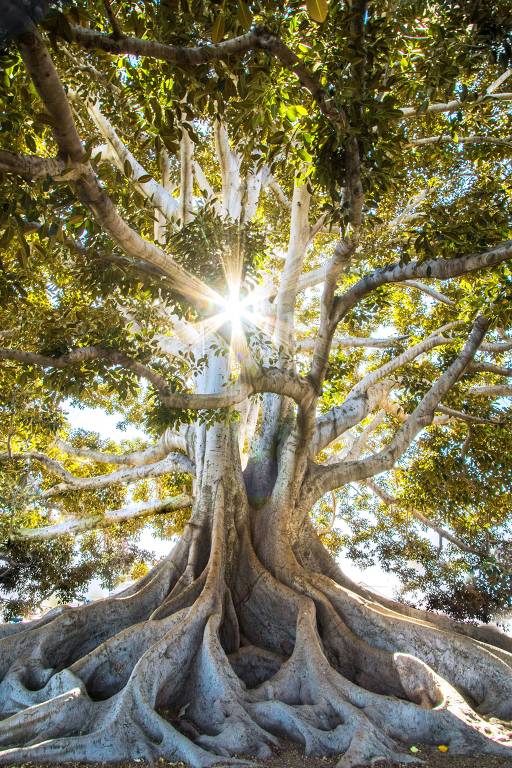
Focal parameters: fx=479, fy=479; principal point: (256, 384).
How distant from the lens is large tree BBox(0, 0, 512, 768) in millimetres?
3027

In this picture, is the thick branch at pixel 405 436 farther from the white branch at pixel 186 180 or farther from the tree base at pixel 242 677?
the white branch at pixel 186 180

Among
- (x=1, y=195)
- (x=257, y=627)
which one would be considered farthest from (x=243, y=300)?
(x=257, y=627)

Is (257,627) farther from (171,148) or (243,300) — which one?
(171,148)

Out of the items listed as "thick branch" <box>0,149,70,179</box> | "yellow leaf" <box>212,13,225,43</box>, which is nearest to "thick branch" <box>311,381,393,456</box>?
"thick branch" <box>0,149,70,179</box>

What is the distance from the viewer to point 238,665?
500cm

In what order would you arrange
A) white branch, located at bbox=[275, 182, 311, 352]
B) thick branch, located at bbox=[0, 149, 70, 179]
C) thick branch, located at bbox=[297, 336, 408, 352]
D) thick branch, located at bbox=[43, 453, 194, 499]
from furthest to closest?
thick branch, located at bbox=[297, 336, 408, 352] → thick branch, located at bbox=[43, 453, 194, 499] → white branch, located at bbox=[275, 182, 311, 352] → thick branch, located at bbox=[0, 149, 70, 179]

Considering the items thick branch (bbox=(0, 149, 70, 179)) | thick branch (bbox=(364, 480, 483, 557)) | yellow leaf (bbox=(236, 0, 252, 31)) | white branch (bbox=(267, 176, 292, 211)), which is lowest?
thick branch (bbox=(364, 480, 483, 557))

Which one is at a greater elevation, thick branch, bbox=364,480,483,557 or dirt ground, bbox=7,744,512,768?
thick branch, bbox=364,480,483,557

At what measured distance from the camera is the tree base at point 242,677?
3619 mm

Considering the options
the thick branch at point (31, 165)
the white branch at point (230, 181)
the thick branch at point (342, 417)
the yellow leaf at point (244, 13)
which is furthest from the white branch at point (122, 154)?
the yellow leaf at point (244, 13)

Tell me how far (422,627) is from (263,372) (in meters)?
3.22

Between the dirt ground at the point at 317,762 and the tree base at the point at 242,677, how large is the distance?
0.23 feet

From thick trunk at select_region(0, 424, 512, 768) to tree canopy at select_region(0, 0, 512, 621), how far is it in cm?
136

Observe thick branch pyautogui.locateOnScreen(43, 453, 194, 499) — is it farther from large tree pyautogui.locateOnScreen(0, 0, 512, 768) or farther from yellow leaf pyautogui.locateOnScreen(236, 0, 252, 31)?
yellow leaf pyautogui.locateOnScreen(236, 0, 252, 31)
